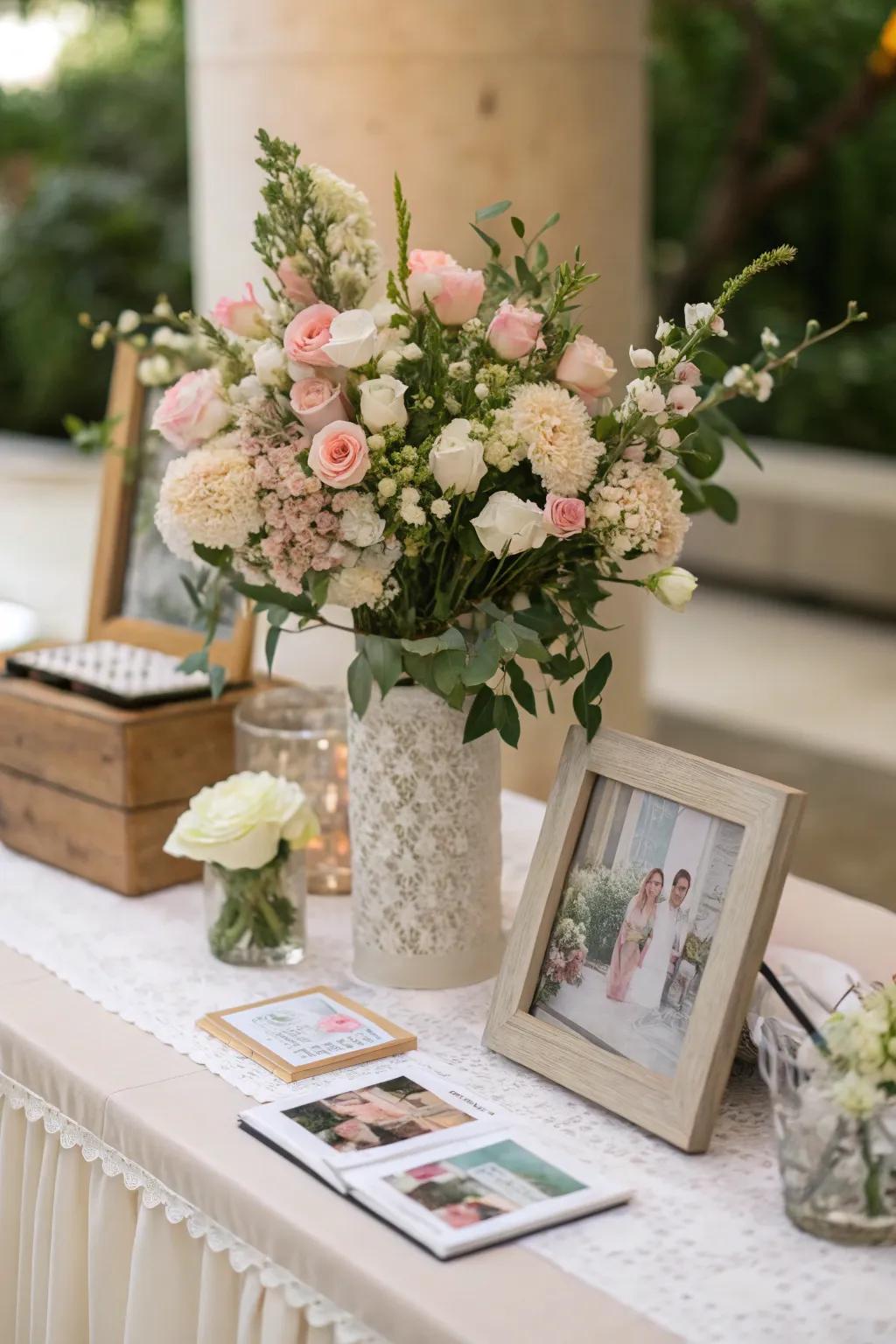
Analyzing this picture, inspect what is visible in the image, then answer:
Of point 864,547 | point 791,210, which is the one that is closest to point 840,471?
point 864,547

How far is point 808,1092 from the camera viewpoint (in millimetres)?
1157

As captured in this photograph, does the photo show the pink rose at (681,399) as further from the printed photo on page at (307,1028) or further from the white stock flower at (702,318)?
the printed photo on page at (307,1028)

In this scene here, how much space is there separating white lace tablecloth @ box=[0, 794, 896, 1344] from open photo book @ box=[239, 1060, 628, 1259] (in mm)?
27

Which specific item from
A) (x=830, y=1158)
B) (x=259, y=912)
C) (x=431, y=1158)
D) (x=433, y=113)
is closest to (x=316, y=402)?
(x=259, y=912)

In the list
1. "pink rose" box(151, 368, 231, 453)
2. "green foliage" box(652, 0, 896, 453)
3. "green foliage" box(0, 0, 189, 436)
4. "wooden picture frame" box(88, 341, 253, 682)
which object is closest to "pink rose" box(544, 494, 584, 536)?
"pink rose" box(151, 368, 231, 453)

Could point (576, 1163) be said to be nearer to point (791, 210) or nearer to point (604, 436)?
point (604, 436)

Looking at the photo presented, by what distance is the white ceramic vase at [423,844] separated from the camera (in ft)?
5.18

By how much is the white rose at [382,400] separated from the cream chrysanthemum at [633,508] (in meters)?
0.19

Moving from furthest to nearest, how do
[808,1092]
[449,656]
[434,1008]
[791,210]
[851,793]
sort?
[791,210]
[851,793]
[434,1008]
[449,656]
[808,1092]

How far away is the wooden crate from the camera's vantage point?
73.3 inches

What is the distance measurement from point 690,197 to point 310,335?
27.8 ft

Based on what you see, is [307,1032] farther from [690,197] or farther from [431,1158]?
[690,197]

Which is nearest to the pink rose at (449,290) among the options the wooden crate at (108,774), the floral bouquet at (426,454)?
the floral bouquet at (426,454)

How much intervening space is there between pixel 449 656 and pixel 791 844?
1.18 feet
